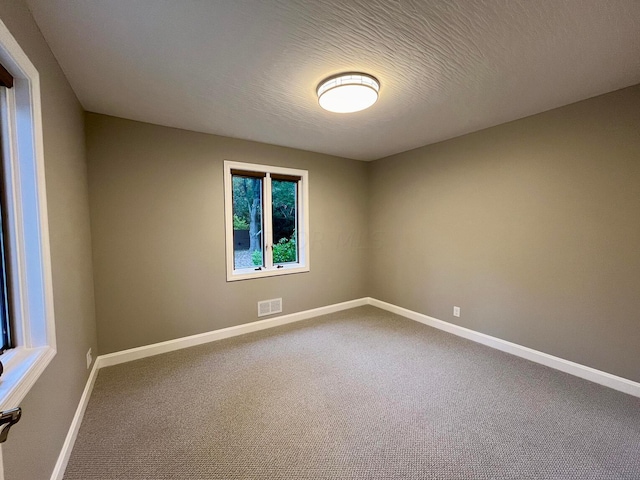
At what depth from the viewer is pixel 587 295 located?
2371 millimetres

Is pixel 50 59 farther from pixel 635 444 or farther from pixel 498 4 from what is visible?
pixel 635 444

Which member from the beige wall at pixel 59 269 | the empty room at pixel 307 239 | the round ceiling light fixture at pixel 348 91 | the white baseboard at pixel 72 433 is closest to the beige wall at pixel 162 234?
the empty room at pixel 307 239

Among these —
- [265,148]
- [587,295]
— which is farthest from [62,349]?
[587,295]

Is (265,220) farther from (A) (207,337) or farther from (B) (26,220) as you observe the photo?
(B) (26,220)

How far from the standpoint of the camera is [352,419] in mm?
1906

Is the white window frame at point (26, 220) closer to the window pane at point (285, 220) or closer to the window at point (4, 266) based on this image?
the window at point (4, 266)

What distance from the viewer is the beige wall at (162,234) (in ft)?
8.60

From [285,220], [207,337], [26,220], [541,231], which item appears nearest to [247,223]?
[285,220]

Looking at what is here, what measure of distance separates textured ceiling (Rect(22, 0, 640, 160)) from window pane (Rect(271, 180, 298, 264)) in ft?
4.01

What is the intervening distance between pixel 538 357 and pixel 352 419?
2.06 metres

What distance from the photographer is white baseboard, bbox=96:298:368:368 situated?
271 centimetres

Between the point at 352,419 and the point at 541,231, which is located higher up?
the point at 541,231

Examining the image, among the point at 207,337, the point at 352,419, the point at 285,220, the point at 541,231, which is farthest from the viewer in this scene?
the point at 285,220

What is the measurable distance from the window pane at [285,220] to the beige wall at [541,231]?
5.37ft
